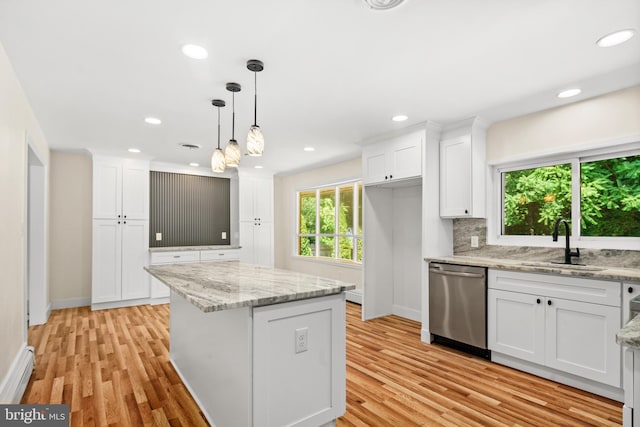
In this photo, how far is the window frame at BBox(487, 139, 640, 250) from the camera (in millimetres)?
2734

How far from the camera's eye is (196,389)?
241 centimetres

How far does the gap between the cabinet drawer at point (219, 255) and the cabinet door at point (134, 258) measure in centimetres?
88

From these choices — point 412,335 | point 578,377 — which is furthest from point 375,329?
point 578,377

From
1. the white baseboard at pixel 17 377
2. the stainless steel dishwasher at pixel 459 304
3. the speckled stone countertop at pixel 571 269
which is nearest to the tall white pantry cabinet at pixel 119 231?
the white baseboard at pixel 17 377

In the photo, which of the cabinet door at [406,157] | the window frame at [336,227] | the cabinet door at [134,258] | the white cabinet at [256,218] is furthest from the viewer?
the white cabinet at [256,218]

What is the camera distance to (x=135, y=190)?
5.29 meters

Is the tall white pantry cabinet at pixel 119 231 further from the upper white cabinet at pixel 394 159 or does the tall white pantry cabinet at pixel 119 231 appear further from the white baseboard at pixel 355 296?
the upper white cabinet at pixel 394 159

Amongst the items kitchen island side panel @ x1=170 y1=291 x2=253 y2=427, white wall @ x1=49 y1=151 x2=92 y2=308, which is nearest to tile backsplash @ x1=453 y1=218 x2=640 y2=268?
kitchen island side panel @ x1=170 y1=291 x2=253 y2=427

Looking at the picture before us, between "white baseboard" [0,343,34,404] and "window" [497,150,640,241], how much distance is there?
4241mm

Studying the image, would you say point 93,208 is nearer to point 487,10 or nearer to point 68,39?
point 68,39

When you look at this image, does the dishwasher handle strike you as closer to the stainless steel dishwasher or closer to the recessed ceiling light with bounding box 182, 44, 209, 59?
the stainless steel dishwasher

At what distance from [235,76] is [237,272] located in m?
1.47

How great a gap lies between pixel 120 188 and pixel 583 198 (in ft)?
19.2

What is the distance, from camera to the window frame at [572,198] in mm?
2734
